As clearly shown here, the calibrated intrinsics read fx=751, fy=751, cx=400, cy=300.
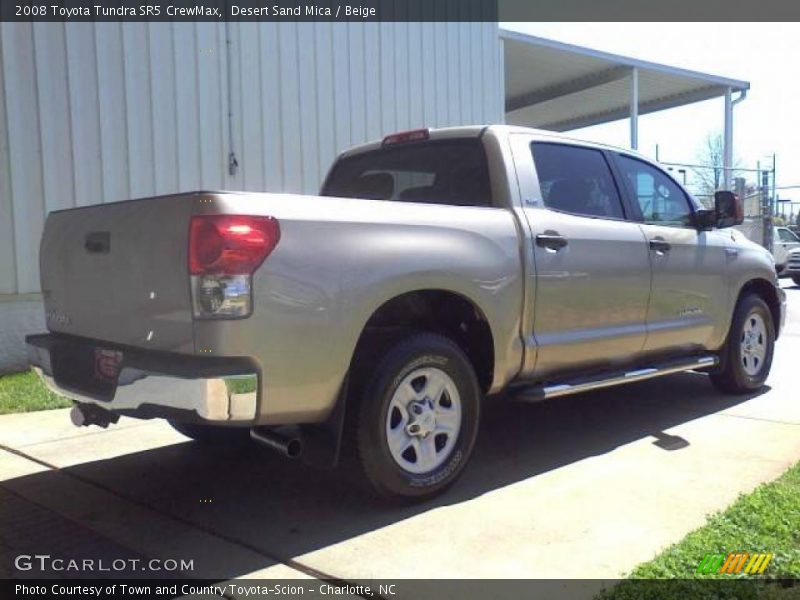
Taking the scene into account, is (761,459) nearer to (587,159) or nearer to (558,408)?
(558,408)

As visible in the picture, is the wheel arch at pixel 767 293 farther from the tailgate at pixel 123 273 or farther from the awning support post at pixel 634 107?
the awning support post at pixel 634 107

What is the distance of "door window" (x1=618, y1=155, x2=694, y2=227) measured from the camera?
17.5ft

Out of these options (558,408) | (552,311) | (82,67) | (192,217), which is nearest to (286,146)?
(82,67)

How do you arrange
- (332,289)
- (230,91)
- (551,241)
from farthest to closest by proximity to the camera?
(230,91) < (551,241) < (332,289)

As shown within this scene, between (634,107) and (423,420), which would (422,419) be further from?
(634,107)

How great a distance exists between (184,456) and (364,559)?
199cm

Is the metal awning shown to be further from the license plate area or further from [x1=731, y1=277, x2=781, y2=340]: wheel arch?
the license plate area

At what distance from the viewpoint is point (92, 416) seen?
3744 millimetres

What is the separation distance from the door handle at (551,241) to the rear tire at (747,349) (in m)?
2.35

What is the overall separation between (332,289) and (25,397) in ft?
14.2

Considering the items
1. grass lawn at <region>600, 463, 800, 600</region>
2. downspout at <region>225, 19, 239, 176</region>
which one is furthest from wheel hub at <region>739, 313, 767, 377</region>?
downspout at <region>225, 19, 239, 176</region>

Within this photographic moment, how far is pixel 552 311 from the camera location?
4.34m

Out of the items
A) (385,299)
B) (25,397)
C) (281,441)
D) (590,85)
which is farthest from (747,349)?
(590,85)

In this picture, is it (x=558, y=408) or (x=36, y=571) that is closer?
(x=36, y=571)
